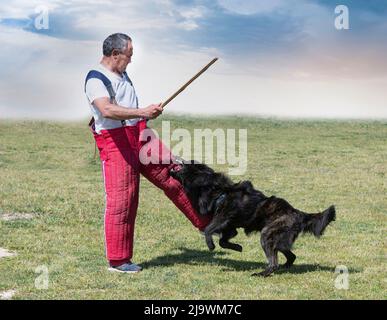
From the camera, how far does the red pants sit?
7812mm

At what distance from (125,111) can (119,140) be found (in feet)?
1.80

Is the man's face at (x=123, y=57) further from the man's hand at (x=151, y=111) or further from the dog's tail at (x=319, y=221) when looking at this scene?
the dog's tail at (x=319, y=221)

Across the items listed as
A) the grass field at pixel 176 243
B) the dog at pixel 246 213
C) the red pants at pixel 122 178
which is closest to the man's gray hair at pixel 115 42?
the red pants at pixel 122 178

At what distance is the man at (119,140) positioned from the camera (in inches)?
296

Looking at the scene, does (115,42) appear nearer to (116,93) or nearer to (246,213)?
(116,93)

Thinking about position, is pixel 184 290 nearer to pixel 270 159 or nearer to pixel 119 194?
pixel 119 194

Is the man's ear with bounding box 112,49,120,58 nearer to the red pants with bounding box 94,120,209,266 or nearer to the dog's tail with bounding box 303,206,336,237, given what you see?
the red pants with bounding box 94,120,209,266

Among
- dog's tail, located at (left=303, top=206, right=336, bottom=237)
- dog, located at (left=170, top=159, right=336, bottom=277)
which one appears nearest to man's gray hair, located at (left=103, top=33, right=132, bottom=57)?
dog, located at (left=170, top=159, right=336, bottom=277)

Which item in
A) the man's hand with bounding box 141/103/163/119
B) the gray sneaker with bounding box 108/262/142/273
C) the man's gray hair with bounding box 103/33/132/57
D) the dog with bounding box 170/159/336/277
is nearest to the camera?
the man's hand with bounding box 141/103/163/119

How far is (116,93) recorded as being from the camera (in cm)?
771

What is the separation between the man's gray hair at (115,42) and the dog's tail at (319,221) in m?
3.12

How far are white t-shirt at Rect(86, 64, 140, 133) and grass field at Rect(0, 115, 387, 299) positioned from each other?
1.95m

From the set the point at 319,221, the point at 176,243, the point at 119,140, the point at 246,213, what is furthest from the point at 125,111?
the point at 176,243

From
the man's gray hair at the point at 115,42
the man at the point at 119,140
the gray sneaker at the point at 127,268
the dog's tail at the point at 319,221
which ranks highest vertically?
the man's gray hair at the point at 115,42
